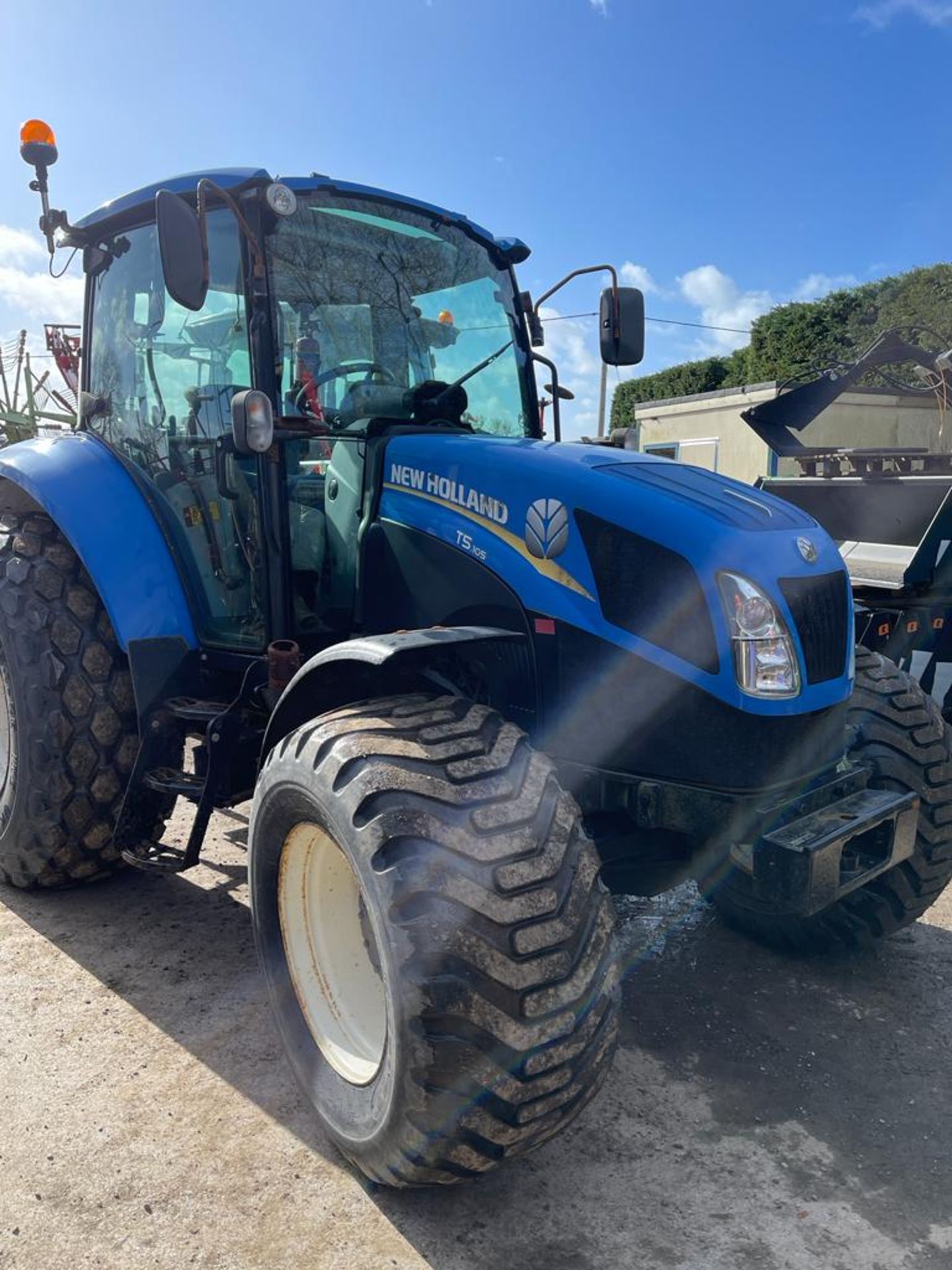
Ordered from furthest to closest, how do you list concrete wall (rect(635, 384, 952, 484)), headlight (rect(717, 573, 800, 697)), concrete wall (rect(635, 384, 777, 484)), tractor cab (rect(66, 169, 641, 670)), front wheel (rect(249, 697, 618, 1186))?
1. concrete wall (rect(635, 384, 777, 484))
2. concrete wall (rect(635, 384, 952, 484))
3. tractor cab (rect(66, 169, 641, 670))
4. headlight (rect(717, 573, 800, 697))
5. front wheel (rect(249, 697, 618, 1186))

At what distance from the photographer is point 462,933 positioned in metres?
1.92

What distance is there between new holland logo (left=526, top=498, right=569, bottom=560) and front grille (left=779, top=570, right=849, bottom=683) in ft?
1.86

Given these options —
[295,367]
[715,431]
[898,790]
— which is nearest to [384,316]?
[295,367]

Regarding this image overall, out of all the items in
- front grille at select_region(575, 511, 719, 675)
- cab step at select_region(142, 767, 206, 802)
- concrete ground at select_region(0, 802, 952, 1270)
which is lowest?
concrete ground at select_region(0, 802, 952, 1270)

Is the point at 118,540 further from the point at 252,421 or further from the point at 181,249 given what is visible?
the point at 181,249

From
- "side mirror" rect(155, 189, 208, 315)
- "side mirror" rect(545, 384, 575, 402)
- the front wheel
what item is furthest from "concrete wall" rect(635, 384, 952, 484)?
the front wheel

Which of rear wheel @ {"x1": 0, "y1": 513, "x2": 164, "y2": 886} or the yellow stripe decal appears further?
rear wheel @ {"x1": 0, "y1": 513, "x2": 164, "y2": 886}

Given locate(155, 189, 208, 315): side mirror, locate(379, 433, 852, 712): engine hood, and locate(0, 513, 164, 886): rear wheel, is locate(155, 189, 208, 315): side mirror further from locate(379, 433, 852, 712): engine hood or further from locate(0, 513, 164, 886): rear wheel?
locate(0, 513, 164, 886): rear wheel

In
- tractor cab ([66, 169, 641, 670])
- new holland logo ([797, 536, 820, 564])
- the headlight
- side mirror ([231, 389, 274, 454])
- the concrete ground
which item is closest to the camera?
the concrete ground

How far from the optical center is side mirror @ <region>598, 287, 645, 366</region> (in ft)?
11.5

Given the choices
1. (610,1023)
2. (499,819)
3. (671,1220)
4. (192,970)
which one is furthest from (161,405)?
(671,1220)

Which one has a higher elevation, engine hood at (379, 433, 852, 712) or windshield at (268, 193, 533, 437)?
windshield at (268, 193, 533, 437)

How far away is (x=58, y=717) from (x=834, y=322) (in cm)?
2060

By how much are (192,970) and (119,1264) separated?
1.23 m
